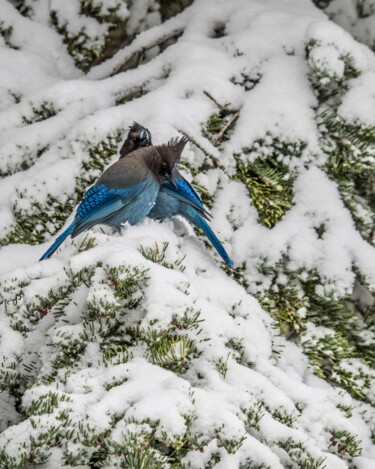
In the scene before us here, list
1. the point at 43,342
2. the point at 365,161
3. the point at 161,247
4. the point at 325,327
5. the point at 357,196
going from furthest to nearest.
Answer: the point at 357,196 < the point at 365,161 < the point at 325,327 < the point at 161,247 < the point at 43,342

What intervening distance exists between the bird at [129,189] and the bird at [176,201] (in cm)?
5

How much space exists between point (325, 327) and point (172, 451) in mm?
1369

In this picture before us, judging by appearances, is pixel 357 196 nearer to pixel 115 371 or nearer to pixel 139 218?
pixel 139 218

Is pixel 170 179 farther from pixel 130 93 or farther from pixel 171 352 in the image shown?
pixel 171 352

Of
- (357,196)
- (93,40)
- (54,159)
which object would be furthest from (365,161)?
(93,40)

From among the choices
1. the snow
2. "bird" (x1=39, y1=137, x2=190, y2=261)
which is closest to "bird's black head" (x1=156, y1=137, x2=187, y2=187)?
"bird" (x1=39, y1=137, x2=190, y2=261)

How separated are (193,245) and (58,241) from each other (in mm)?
594

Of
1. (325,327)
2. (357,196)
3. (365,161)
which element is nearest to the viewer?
(325,327)

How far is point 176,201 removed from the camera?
9.01 feet

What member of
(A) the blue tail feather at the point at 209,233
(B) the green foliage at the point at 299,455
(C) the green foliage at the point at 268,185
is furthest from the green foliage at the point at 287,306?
(B) the green foliage at the point at 299,455

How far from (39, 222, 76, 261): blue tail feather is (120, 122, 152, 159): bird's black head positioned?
20.6 inches

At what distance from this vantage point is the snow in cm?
144

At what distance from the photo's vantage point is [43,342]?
6.05 feet

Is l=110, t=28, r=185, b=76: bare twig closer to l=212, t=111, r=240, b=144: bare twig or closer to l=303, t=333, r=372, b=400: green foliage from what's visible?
l=212, t=111, r=240, b=144: bare twig
